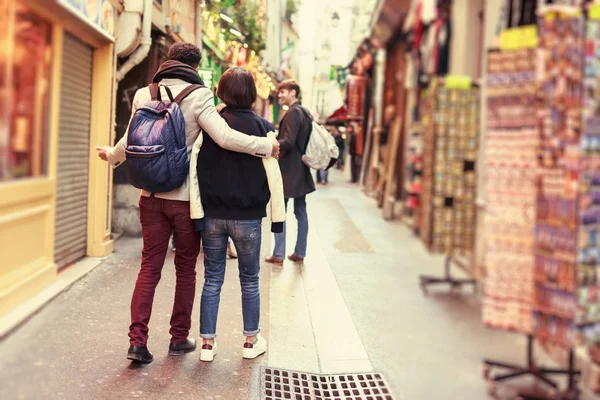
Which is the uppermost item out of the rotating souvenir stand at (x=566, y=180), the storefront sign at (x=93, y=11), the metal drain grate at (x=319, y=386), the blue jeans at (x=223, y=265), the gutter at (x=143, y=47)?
the gutter at (x=143, y=47)

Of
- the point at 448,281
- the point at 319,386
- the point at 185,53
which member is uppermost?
the point at 185,53

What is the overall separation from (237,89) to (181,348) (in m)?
1.58

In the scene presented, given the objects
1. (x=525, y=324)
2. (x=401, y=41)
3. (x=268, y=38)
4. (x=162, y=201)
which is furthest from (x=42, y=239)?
(x=268, y=38)

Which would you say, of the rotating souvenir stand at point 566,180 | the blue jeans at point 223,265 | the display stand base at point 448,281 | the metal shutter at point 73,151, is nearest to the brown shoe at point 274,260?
the blue jeans at point 223,265

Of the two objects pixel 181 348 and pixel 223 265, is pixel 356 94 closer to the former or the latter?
pixel 223 265

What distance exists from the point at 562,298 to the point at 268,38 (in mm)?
14304

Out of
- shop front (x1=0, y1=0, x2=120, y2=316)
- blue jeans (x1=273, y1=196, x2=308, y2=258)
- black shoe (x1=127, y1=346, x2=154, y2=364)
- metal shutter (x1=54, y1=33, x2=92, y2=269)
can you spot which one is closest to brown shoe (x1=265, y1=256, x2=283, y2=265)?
blue jeans (x1=273, y1=196, x2=308, y2=258)

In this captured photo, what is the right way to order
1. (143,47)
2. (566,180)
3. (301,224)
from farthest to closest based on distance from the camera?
1. (143,47)
2. (301,224)
3. (566,180)

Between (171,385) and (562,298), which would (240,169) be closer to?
(171,385)

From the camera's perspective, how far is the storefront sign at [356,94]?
6.81 feet

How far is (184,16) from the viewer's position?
31.0 feet

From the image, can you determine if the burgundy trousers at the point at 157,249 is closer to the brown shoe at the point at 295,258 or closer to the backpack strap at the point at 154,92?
the backpack strap at the point at 154,92

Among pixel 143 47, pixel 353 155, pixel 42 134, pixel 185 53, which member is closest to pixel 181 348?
pixel 185 53

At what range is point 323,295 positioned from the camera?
4.15 m
